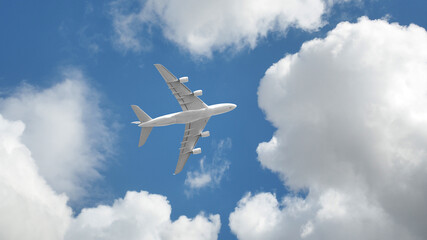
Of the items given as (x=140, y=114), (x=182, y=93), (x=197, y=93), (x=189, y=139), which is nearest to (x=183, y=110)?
(x=182, y=93)

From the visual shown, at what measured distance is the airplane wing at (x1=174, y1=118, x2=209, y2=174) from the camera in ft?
344

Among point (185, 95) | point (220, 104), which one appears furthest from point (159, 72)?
point (220, 104)

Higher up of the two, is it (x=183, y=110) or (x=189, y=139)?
(x=183, y=110)

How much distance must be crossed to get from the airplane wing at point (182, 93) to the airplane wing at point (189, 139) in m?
7.62

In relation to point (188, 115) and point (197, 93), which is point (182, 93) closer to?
point (197, 93)

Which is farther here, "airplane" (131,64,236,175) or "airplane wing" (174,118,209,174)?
"airplane wing" (174,118,209,174)

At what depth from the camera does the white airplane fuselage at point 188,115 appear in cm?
9425

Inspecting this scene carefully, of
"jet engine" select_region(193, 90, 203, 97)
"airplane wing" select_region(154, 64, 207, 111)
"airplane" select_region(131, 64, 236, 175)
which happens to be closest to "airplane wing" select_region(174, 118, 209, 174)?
"airplane" select_region(131, 64, 236, 175)

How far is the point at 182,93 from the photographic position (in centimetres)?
9562

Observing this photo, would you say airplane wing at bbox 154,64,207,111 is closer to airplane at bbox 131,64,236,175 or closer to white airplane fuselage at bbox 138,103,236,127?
airplane at bbox 131,64,236,175

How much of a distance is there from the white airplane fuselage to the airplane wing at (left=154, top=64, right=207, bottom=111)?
1448 mm

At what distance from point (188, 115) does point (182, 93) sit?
19.8ft

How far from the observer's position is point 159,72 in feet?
301

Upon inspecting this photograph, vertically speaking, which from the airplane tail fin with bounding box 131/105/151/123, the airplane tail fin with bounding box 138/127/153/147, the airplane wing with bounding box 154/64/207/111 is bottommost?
the airplane tail fin with bounding box 138/127/153/147
